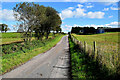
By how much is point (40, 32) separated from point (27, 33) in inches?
438

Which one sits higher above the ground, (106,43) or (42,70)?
(106,43)

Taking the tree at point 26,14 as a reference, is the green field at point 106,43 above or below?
below

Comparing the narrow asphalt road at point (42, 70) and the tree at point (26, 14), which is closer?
the narrow asphalt road at point (42, 70)

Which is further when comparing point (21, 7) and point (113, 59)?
point (21, 7)

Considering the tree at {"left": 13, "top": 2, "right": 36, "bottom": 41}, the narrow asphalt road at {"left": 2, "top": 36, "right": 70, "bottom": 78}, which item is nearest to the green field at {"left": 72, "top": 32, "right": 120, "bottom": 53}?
the narrow asphalt road at {"left": 2, "top": 36, "right": 70, "bottom": 78}

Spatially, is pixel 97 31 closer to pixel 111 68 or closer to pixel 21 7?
pixel 21 7

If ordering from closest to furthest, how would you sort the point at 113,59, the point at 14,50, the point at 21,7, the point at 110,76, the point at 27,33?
the point at 110,76, the point at 113,59, the point at 14,50, the point at 21,7, the point at 27,33

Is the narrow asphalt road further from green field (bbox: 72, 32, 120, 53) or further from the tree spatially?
the tree

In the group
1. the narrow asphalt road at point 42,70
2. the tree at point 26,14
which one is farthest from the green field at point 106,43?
the tree at point 26,14

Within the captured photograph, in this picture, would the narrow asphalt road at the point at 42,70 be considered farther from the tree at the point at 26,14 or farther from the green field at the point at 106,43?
the tree at the point at 26,14

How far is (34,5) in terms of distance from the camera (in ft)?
75.0

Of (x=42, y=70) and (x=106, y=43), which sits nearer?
(x=42, y=70)

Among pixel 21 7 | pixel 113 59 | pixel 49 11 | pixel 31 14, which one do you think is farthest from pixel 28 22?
pixel 113 59

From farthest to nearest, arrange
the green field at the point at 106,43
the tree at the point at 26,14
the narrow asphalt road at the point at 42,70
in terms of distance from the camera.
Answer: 1. the tree at the point at 26,14
2. the green field at the point at 106,43
3. the narrow asphalt road at the point at 42,70
